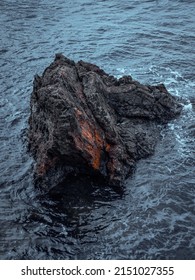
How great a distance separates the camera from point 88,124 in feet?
64.1

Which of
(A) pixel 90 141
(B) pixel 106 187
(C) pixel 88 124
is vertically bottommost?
(B) pixel 106 187

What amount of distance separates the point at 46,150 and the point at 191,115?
33.4 ft

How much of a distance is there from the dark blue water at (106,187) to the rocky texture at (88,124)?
2.61 ft

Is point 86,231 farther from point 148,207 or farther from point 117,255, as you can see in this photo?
point 148,207

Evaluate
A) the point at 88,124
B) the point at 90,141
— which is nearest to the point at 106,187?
the point at 90,141

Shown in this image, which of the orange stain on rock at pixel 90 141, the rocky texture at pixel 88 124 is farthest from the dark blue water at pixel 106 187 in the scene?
the orange stain on rock at pixel 90 141

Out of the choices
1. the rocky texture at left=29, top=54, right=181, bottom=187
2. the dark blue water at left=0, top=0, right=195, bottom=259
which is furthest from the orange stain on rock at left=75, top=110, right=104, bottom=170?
the dark blue water at left=0, top=0, right=195, bottom=259

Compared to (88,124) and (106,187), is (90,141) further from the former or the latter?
(106,187)

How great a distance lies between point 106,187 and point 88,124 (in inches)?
127

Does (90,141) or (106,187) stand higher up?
(90,141)

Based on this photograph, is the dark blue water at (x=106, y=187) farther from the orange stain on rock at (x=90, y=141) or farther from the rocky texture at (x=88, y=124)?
the orange stain on rock at (x=90, y=141)

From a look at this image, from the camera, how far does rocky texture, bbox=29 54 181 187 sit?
18844 millimetres

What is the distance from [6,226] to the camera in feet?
57.8
